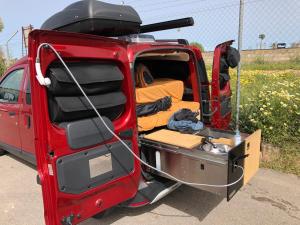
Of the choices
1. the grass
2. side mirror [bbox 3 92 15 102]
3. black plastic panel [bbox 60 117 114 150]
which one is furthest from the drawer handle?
side mirror [bbox 3 92 15 102]

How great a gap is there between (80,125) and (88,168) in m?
0.36

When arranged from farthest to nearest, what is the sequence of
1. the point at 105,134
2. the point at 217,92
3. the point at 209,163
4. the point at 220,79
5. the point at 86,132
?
1. the point at 220,79
2. the point at 217,92
3. the point at 209,163
4. the point at 105,134
5. the point at 86,132

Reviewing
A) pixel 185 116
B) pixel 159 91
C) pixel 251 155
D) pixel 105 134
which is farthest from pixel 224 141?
pixel 105 134

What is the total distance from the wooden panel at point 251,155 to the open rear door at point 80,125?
1.11 metres

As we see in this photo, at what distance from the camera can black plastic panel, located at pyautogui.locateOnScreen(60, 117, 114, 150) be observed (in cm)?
223

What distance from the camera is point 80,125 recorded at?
229 cm

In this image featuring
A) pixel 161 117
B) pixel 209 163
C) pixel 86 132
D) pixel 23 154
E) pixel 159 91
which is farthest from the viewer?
pixel 23 154

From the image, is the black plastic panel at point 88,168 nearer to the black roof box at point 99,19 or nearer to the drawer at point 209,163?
the drawer at point 209,163

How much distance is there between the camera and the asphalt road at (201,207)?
10.0 feet

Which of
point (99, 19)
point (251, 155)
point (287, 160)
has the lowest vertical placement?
point (287, 160)

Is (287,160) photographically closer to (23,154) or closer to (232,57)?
(232,57)

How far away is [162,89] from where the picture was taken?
3764 mm

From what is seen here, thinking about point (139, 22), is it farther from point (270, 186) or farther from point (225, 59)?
point (270, 186)

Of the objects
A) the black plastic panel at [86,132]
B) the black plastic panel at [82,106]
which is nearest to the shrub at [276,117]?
the black plastic panel at [82,106]
